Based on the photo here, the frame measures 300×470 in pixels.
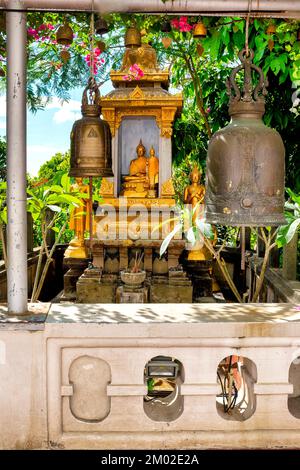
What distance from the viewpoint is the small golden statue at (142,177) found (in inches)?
365

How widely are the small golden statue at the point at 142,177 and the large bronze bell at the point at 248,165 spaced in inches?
258

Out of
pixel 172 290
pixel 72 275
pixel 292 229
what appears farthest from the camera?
pixel 72 275

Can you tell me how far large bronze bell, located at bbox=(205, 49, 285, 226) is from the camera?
102 inches

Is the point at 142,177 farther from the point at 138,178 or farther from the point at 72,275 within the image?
the point at 72,275

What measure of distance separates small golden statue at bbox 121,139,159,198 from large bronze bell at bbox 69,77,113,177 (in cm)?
572

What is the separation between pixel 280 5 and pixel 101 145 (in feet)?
4.71

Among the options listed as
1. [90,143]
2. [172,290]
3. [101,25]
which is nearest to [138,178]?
[172,290]

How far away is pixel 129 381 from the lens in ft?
9.55

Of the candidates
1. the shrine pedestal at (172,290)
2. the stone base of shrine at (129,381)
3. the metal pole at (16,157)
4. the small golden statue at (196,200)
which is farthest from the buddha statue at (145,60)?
A: the stone base of shrine at (129,381)

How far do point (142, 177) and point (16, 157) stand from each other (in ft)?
21.3

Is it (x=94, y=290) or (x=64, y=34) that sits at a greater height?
(x=64, y=34)

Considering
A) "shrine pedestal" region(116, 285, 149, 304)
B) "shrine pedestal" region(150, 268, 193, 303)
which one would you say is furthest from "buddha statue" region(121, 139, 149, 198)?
"shrine pedestal" region(116, 285, 149, 304)

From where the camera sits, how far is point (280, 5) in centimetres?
295
